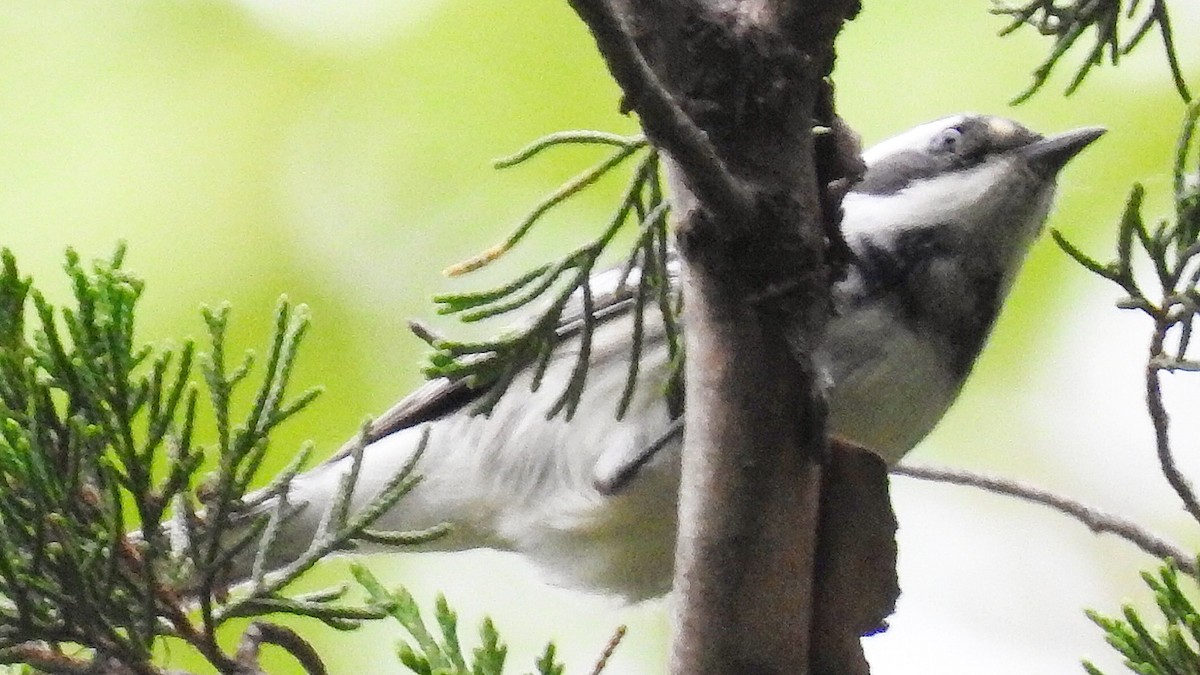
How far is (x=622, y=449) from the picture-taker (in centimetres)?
165

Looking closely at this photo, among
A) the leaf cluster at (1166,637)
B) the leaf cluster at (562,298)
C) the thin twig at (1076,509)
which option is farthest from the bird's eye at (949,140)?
the leaf cluster at (1166,637)

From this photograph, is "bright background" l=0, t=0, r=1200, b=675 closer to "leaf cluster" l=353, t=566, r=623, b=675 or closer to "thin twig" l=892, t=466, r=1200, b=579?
"thin twig" l=892, t=466, r=1200, b=579

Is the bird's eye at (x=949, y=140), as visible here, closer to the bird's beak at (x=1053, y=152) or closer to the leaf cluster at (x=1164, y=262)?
the bird's beak at (x=1053, y=152)

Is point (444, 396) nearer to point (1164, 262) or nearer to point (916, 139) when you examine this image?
point (916, 139)

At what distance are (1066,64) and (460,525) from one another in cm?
152

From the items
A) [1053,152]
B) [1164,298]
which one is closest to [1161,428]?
[1164,298]

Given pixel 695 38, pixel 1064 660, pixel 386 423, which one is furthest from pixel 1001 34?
pixel 1064 660

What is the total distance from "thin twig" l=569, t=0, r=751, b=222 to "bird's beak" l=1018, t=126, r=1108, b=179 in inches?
35.6

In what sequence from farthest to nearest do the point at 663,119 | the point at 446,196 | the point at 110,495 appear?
1. the point at 446,196
2. the point at 110,495
3. the point at 663,119

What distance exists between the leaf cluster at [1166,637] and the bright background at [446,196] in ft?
4.95

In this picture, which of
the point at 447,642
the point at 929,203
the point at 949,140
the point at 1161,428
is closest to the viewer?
the point at 447,642

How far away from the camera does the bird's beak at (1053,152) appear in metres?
1.67

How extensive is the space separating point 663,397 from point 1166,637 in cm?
59

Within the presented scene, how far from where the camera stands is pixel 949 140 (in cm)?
176
